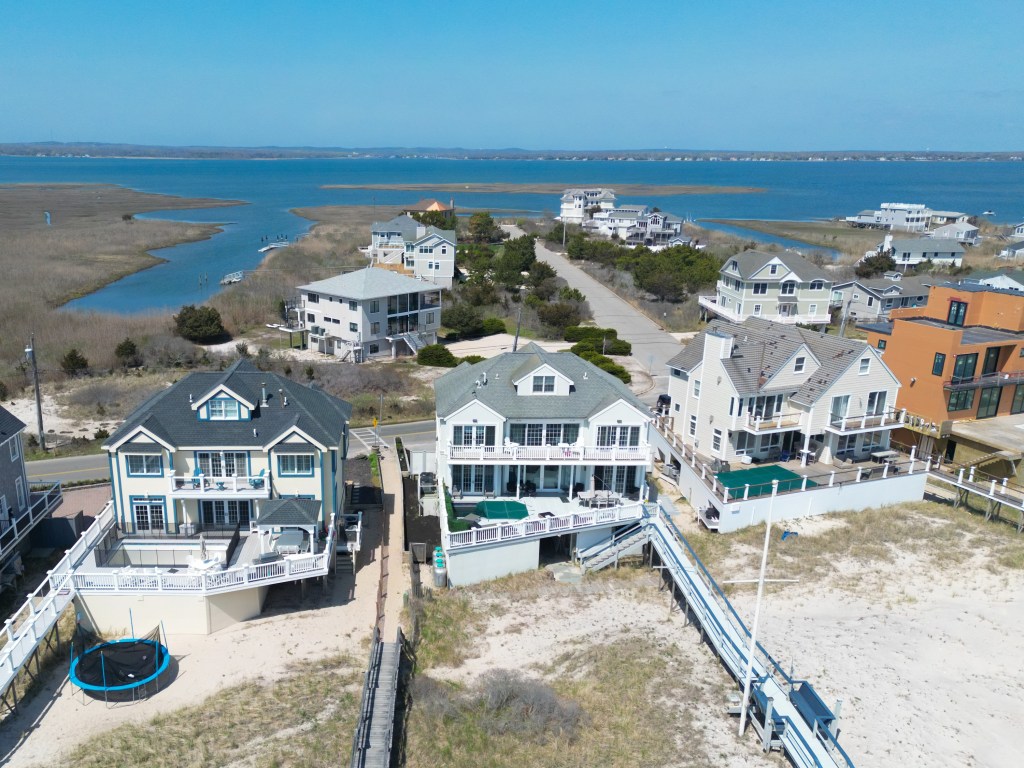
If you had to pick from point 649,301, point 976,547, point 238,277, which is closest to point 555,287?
point 649,301

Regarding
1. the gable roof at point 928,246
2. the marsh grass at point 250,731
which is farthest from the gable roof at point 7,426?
the gable roof at point 928,246

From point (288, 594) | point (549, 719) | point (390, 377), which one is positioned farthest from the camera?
point (390, 377)

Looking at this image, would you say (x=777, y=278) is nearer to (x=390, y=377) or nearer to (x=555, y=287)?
(x=555, y=287)

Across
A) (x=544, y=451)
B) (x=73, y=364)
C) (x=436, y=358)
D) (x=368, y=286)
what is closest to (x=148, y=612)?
(x=544, y=451)

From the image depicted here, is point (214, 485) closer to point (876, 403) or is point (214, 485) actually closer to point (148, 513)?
point (148, 513)

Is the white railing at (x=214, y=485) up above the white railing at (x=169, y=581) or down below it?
above

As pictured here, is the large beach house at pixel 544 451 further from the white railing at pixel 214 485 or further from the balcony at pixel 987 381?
the balcony at pixel 987 381
